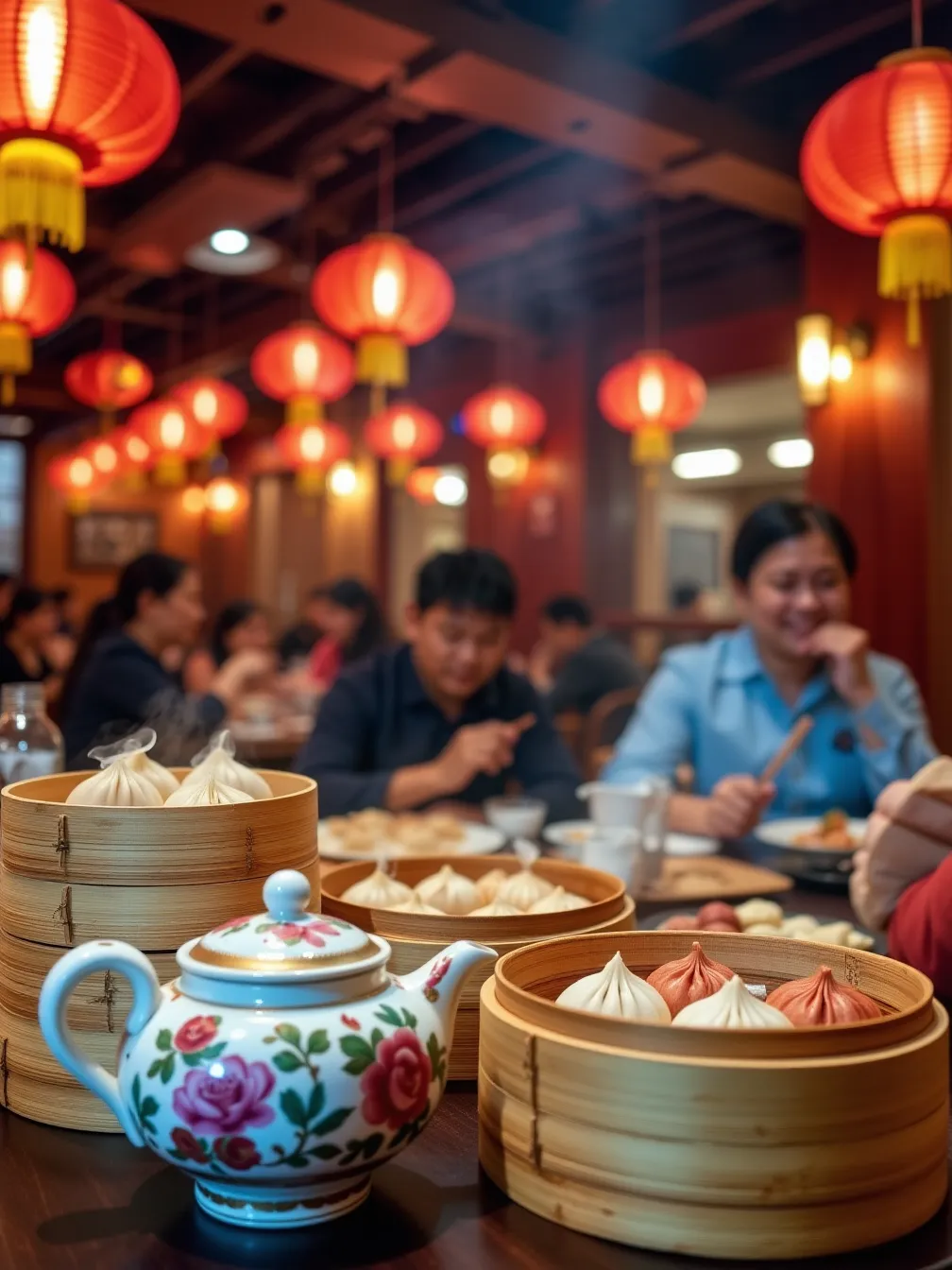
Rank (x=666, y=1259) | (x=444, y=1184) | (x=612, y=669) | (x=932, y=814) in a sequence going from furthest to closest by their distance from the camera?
(x=612, y=669), (x=932, y=814), (x=444, y=1184), (x=666, y=1259)

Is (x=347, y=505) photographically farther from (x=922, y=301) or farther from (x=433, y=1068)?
(x=433, y=1068)

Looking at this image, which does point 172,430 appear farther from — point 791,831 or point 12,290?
point 791,831

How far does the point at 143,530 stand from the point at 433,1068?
13284 millimetres

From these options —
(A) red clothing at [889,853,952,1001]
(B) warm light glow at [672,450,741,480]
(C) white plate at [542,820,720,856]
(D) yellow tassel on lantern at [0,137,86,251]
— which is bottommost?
(C) white plate at [542,820,720,856]

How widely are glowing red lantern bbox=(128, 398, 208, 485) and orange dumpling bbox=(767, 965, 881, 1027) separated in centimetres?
667

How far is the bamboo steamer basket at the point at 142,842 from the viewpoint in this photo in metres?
0.92

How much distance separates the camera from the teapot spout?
0.83 metres

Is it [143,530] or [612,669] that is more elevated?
[143,530]

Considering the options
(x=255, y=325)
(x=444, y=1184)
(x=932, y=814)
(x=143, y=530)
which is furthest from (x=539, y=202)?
(x=143, y=530)

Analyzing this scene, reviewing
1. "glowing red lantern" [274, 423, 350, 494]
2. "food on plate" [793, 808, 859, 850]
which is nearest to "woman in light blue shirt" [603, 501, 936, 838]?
"food on plate" [793, 808, 859, 850]

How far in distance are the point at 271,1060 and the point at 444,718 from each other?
2.22m

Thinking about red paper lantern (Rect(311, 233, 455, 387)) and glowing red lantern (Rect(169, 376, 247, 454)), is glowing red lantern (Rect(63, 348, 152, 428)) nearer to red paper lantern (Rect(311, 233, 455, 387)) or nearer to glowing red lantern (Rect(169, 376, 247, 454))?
glowing red lantern (Rect(169, 376, 247, 454))

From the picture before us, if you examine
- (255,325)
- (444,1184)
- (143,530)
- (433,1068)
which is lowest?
(444,1184)

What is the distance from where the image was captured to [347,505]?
11000mm
